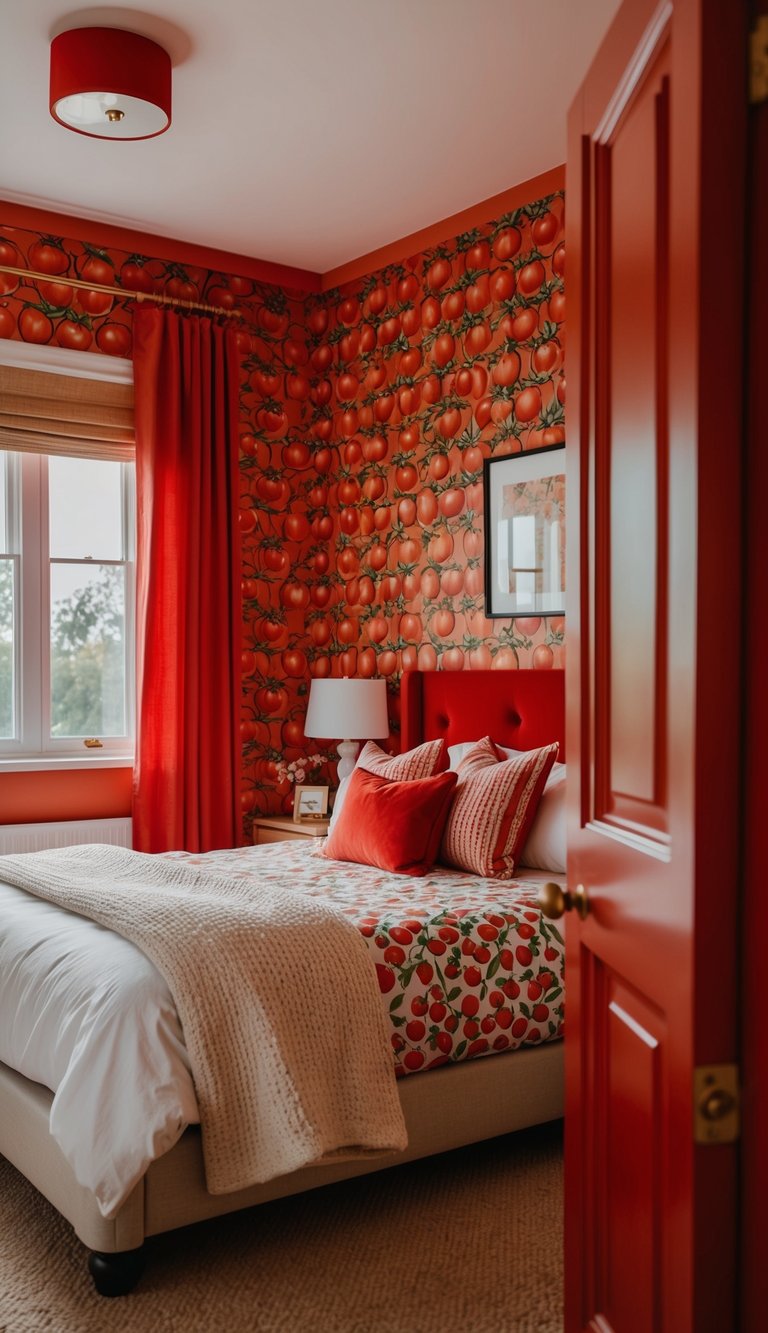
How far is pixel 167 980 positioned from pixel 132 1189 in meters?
0.40

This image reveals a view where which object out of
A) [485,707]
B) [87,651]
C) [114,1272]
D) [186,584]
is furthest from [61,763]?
[114,1272]

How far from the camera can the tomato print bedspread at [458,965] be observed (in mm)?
2758

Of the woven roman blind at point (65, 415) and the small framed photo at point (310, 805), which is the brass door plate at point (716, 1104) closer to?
the small framed photo at point (310, 805)

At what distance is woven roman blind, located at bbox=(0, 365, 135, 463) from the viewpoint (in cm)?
461

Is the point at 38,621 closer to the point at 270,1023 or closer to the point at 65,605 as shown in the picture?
the point at 65,605

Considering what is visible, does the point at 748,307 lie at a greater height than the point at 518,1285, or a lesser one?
greater

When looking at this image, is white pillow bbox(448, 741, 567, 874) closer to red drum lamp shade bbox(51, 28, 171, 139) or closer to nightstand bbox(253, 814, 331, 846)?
nightstand bbox(253, 814, 331, 846)

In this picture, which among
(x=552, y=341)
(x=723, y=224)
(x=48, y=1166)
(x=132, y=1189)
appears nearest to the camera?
(x=723, y=224)

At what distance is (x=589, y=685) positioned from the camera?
1.59 m

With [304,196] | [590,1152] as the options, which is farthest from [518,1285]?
[304,196]

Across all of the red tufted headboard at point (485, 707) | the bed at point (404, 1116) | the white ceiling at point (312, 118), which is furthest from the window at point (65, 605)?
the bed at point (404, 1116)

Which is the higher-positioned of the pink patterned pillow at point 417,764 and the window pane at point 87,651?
the window pane at point 87,651

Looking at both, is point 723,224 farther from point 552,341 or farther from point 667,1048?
point 552,341

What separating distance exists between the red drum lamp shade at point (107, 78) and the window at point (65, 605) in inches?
62.8
